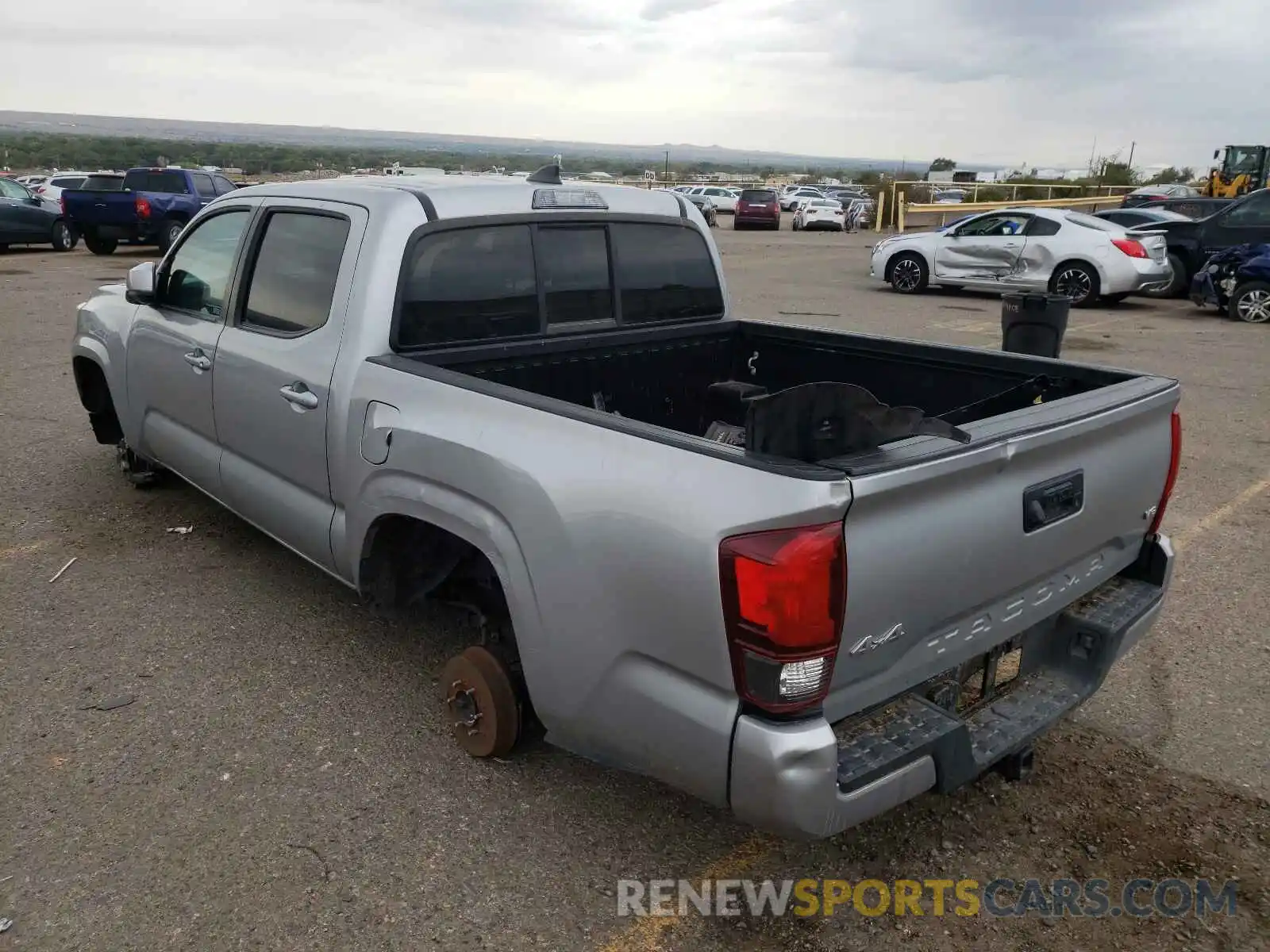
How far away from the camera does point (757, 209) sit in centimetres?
3578

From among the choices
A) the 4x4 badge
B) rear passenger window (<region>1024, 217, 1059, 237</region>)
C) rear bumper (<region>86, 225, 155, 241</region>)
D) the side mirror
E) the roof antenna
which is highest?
the roof antenna

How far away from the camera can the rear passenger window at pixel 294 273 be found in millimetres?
3680

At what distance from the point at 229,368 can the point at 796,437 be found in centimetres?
283

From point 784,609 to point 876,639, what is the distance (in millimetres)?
302

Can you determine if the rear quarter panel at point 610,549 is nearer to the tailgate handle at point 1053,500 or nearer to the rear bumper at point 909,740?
the rear bumper at point 909,740

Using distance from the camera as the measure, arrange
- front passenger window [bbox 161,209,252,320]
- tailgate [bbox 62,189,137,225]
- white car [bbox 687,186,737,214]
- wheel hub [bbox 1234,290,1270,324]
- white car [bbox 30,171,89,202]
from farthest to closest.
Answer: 1. white car [bbox 687,186,737,214]
2. white car [bbox 30,171,89,202]
3. tailgate [bbox 62,189,137,225]
4. wheel hub [bbox 1234,290,1270,324]
5. front passenger window [bbox 161,209,252,320]

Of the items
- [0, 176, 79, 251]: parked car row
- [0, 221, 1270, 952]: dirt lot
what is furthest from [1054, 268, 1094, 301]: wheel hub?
[0, 176, 79, 251]: parked car row

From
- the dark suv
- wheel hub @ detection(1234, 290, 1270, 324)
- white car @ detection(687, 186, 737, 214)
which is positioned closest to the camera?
wheel hub @ detection(1234, 290, 1270, 324)

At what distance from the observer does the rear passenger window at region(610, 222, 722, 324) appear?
4.21 m

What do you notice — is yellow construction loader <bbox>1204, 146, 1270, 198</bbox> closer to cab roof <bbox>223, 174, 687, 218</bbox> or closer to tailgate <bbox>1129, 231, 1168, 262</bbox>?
tailgate <bbox>1129, 231, 1168, 262</bbox>

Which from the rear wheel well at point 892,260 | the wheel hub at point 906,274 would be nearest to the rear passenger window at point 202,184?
the rear wheel well at point 892,260

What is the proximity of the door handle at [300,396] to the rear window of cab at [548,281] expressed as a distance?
0.38 meters

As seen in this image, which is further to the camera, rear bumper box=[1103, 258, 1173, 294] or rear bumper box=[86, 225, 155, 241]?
rear bumper box=[86, 225, 155, 241]

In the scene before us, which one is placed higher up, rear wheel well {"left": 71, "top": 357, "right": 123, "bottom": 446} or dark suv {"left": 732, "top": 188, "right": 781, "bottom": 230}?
dark suv {"left": 732, "top": 188, "right": 781, "bottom": 230}
